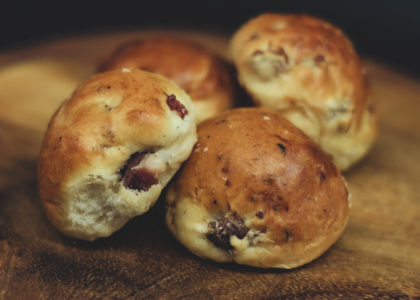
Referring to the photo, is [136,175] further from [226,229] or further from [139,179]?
[226,229]

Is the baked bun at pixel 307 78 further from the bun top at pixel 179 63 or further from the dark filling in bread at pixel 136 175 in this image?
the dark filling in bread at pixel 136 175

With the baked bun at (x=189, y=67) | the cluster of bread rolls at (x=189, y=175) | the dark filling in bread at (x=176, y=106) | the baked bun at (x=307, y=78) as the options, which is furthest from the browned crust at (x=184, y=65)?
the dark filling in bread at (x=176, y=106)

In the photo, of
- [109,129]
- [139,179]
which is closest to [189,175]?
[139,179]

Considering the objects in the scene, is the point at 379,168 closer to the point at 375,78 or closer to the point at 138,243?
the point at 375,78

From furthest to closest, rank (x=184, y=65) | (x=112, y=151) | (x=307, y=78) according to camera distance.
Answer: (x=184, y=65), (x=307, y=78), (x=112, y=151)

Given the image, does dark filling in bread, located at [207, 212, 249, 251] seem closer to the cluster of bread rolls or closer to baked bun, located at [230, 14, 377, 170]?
the cluster of bread rolls

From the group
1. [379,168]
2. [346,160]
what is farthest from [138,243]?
[379,168]
